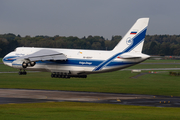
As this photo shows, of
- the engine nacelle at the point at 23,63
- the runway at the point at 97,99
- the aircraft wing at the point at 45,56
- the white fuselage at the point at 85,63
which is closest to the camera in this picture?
the runway at the point at 97,99

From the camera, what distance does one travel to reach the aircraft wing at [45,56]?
49812 millimetres

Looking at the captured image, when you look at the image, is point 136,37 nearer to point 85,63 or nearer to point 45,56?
point 85,63

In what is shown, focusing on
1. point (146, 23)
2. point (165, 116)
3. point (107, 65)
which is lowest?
point (165, 116)

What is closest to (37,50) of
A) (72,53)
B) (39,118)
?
(72,53)

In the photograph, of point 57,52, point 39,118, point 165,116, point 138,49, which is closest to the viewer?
point 39,118

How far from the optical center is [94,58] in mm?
50094

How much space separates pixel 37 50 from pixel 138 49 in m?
18.2

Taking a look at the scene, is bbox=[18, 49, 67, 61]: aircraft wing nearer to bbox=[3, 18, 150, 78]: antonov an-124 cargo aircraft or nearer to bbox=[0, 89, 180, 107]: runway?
bbox=[3, 18, 150, 78]: antonov an-124 cargo aircraft

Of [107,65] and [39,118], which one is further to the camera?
[107,65]

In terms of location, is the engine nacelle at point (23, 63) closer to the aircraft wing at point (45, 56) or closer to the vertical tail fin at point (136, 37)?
the aircraft wing at point (45, 56)

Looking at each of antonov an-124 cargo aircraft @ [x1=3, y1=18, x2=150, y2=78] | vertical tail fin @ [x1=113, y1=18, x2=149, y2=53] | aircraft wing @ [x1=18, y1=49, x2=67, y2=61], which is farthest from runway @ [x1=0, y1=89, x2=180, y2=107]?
vertical tail fin @ [x1=113, y1=18, x2=149, y2=53]

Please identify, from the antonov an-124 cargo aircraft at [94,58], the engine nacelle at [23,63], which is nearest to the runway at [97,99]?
the engine nacelle at [23,63]

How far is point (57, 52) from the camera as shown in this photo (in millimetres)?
53531

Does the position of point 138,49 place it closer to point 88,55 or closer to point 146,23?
point 146,23
